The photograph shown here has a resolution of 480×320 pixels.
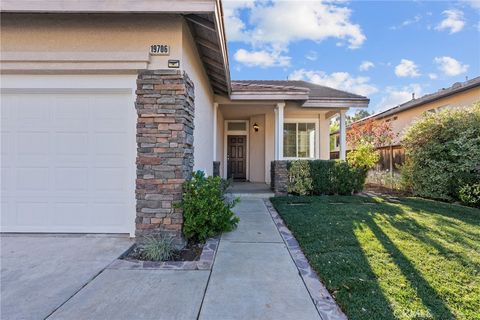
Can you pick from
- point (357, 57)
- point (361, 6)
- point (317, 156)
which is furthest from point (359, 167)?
point (357, 57)

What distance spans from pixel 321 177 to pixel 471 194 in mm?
3908

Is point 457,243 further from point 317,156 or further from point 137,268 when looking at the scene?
point 317,156

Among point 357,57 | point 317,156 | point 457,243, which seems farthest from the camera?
point 357,57

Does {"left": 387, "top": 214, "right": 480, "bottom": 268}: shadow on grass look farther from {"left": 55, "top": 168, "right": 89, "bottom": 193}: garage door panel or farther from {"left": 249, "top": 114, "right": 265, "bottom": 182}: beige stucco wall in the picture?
{"left": 249, "top": 114, "right": 265, "bottom": 182}: beige stucco wall

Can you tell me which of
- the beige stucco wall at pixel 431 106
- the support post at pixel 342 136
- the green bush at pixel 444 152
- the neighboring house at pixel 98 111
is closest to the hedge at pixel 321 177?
the support post at pixel 342 136

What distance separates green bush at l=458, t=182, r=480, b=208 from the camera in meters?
6.92

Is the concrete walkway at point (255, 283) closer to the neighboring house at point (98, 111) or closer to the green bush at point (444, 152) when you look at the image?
the neighboring house at point (98, 111)

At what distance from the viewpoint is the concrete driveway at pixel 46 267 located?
2.43 meters

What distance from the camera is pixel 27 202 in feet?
14.3

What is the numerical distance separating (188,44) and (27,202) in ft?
12.6

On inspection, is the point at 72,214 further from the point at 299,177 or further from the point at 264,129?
the point at 264,129

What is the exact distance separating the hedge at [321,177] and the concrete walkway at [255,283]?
4002 mm

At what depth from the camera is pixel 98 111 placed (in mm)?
4289

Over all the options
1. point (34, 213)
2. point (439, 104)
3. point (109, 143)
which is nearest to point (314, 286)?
point (109, 143)
